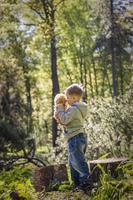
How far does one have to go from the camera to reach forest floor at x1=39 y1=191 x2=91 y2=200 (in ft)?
18.6

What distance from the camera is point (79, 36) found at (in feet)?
154

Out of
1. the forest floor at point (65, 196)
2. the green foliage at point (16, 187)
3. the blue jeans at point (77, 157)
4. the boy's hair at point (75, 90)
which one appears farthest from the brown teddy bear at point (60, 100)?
the forest floor at point (65, 196)

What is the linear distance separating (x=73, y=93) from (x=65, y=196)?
4.75 feet

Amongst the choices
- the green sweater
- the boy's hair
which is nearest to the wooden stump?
the green sweater

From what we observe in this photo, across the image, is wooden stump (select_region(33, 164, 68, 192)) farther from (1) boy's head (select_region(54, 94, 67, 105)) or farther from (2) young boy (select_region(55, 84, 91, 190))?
(1) boy's head (select_region(54, 94, 67, 105))

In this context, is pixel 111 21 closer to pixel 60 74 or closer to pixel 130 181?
pixel 60 74

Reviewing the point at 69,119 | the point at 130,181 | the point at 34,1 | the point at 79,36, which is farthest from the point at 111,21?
the point at 130,181

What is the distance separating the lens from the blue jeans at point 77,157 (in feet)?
21.4

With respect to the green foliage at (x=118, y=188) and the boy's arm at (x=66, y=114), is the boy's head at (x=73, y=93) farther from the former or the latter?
the green foliage at (x=118, y=188)

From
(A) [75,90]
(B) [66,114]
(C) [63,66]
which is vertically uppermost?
(C) [63,66]

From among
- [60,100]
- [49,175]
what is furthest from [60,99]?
[49,175]

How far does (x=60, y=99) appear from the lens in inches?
270

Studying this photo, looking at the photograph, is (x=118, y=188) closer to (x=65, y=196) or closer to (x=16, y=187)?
(x=65, y=196)

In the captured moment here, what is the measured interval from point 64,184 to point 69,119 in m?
0.83
